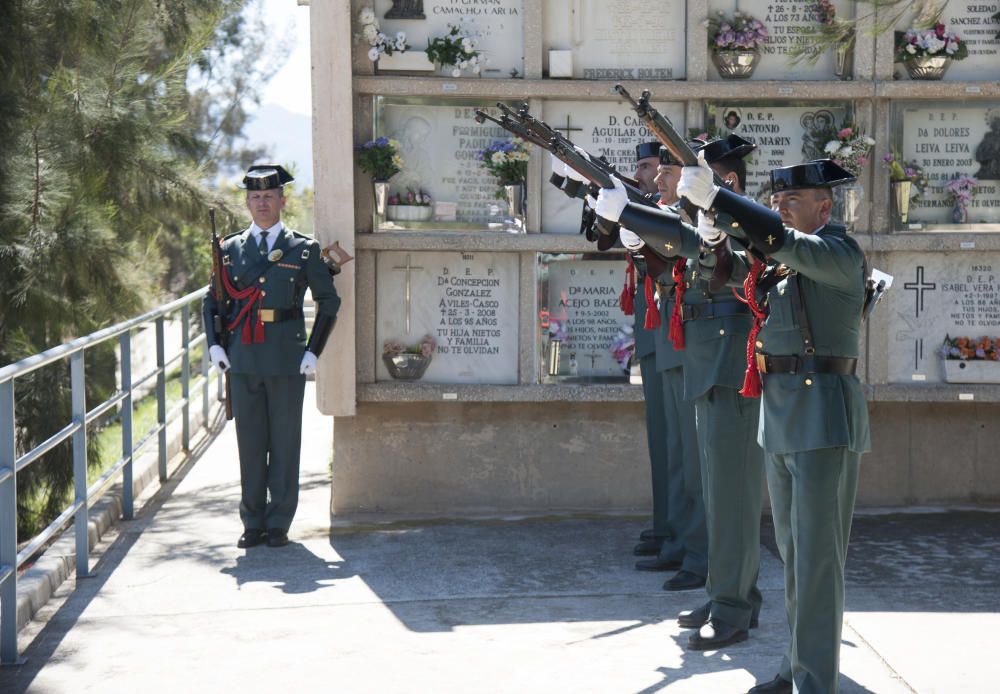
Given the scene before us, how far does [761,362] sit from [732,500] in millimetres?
918

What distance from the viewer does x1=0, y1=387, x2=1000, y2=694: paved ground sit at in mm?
4727

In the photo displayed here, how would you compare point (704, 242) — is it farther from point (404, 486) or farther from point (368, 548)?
point (404, 486)

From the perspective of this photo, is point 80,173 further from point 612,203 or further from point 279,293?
point 612,203

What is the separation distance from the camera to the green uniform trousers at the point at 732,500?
506cm

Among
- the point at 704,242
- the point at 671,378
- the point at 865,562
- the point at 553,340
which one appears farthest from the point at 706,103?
the point at 704,242

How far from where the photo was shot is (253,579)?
610cm

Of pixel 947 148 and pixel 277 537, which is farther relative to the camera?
pixel 947 148

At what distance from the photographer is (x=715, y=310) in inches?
212

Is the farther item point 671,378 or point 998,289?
point 998,289

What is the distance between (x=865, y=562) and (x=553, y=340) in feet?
6.68

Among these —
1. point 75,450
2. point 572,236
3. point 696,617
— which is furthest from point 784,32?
point 75,450

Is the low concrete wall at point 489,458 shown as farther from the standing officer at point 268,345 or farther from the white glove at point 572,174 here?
the white glove at point 572,174

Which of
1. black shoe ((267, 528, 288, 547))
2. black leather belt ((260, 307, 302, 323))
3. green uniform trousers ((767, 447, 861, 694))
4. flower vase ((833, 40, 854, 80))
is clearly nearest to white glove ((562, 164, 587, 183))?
green uniform trousers ((767, 447, 861, 694))

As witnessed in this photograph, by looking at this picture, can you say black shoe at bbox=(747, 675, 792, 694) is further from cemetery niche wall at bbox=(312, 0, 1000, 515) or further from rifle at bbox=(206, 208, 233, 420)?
rifle at bbox=(206, 208, 233, 420)
